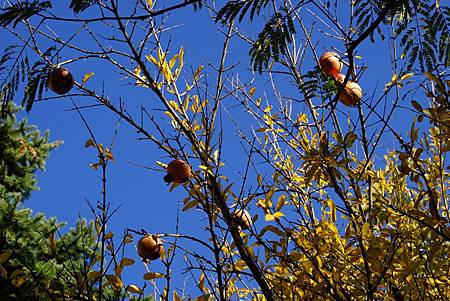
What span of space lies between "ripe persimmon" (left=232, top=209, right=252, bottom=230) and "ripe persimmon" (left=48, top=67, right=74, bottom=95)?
3.04ft

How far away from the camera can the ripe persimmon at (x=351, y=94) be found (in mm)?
2418

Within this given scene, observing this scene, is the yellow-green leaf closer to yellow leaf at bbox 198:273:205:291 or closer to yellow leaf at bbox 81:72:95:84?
yellow leaf at bbox 198:273:205:291

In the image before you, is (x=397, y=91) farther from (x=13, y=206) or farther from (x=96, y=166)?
(x=13, y=206)

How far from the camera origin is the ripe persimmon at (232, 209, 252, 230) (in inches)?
91.5

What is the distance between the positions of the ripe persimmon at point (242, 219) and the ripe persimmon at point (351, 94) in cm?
63

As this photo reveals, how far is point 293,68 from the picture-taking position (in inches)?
126

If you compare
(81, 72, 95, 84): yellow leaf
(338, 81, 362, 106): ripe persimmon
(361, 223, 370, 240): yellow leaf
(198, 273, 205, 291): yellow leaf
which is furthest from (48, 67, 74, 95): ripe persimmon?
(361, 223, 370, 240): yellow leaf

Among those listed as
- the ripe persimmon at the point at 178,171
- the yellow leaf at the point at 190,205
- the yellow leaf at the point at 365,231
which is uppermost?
the ripe persimmon at the point at 178,171

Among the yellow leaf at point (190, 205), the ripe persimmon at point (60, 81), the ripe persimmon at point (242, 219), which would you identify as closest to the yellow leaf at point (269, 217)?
the ripe persimmon at point (242, 219)

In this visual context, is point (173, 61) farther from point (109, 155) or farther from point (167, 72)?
point (109, 155)

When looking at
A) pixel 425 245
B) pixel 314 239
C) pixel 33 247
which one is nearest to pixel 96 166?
pixel 314 239

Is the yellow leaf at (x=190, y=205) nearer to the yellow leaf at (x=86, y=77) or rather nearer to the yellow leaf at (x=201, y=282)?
the yellow leaf at (x=201, y=282)

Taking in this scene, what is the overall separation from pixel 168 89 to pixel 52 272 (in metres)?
4.17

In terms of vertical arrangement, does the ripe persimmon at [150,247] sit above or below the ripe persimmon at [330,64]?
below
